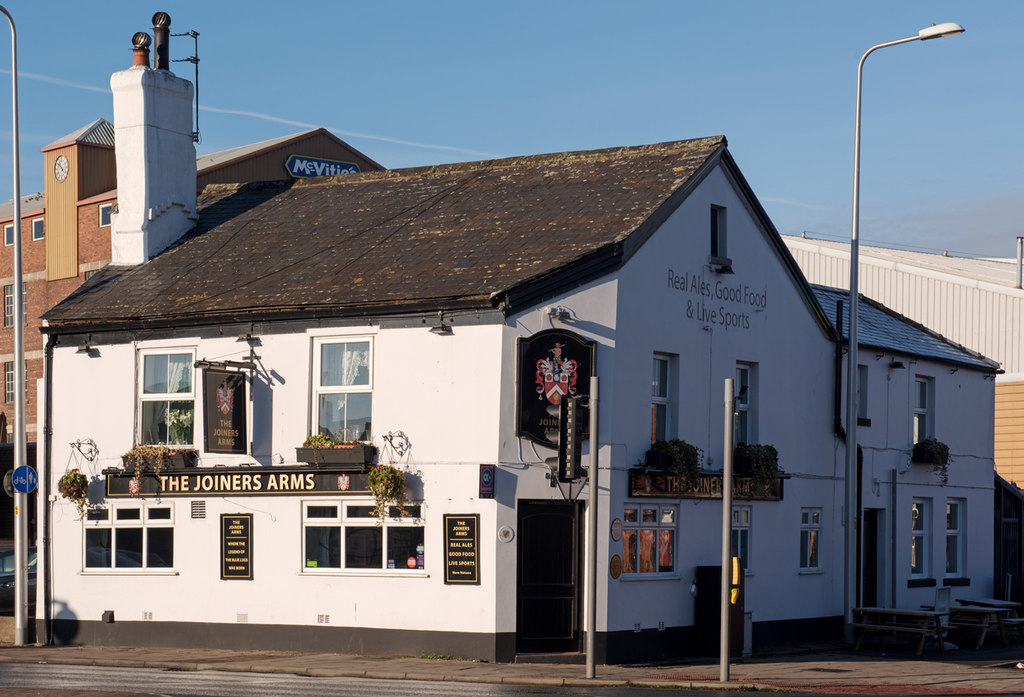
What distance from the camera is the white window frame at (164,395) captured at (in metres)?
23.0

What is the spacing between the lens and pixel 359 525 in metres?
21.5

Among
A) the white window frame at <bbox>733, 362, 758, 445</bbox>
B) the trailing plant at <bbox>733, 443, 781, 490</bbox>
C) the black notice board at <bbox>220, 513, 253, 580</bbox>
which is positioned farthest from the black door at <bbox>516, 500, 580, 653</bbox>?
the white window frame at <bbox>733, 362, 758, 445</bbox>

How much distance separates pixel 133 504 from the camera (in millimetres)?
23344

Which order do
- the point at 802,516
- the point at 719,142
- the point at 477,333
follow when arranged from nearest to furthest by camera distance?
1. the point at 477,333
2. the point at 719,142
3. the point at 802,516

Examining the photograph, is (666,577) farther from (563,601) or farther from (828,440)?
(828,440)

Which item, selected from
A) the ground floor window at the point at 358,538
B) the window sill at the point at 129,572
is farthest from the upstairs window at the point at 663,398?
the window sill at the point at 129,572

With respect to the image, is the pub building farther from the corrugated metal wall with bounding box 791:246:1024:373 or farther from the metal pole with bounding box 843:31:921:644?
the corrugated metal wall with bounding box 791:246:1024:373

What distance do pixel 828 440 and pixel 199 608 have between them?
12076 millimetres

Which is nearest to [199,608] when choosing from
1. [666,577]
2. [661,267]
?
[666,577]

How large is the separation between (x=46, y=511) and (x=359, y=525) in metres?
6.31

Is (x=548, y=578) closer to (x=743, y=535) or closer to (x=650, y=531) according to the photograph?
(x=650, y=531)

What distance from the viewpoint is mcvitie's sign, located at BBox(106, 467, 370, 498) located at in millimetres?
21375

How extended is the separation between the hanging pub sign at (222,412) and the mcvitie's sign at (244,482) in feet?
1.86

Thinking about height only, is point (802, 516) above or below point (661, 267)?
below
